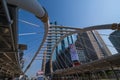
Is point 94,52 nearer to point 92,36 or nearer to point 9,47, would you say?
point 92,36

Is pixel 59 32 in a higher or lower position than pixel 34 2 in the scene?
higher

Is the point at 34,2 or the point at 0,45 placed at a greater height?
the point at 34,2

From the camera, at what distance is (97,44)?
3569cm

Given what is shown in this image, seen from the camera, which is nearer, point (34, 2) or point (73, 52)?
point (34, 2)

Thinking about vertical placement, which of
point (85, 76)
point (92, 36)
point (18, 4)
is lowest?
point (85, 76)

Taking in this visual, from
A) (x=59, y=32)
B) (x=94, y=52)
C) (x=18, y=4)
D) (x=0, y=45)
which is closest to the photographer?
(x=18, y=4)

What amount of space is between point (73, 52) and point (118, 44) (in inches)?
316

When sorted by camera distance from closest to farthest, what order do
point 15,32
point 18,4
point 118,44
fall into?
point 18,4, point 15,32, point 118,44

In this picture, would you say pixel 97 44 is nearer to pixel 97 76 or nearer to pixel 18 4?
pixel 97 76

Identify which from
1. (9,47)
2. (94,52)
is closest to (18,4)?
(9,47)

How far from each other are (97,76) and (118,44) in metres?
6.78

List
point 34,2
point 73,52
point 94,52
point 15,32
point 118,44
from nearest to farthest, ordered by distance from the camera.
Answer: point 34,2 < point 15,32 < point 118,44 < point 73,52 < point 94,52

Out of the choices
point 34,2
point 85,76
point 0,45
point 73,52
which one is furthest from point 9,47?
point 85,76

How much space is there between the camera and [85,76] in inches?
1150
